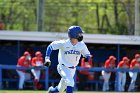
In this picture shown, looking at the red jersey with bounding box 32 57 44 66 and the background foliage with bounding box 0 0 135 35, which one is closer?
the red jersey with bounding box 32 57 44 66

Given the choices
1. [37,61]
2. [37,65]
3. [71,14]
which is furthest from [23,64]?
[71,14]

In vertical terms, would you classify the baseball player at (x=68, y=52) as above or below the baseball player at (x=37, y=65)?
above

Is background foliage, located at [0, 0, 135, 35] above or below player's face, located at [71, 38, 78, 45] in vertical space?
below

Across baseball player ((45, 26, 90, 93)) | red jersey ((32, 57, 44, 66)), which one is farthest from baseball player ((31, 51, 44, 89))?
baseball player ((45, 26, 90, 93))

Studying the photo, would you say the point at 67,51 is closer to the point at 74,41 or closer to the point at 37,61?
the point at 74,41

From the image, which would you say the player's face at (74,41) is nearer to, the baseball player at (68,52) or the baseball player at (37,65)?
the baseball player at (68,52)

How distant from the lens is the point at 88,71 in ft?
74.9

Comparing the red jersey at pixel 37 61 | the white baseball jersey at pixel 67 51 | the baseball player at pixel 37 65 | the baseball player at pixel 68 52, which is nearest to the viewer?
the baseball player at pixel 68 52

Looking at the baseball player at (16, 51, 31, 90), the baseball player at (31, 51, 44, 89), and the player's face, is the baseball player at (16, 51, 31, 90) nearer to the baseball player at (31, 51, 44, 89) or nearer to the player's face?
the baseball player at (31, 51, 44, 89)

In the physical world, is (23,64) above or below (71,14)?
above

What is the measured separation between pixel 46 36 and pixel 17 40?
1376 mm

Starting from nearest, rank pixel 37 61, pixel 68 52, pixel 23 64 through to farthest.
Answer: pixel 68 52 → pixel 23 64 → pixel 37 61

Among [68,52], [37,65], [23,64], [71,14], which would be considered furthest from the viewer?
[71,14]

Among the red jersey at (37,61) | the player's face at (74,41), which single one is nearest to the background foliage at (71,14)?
the red jersey at (37,61)
